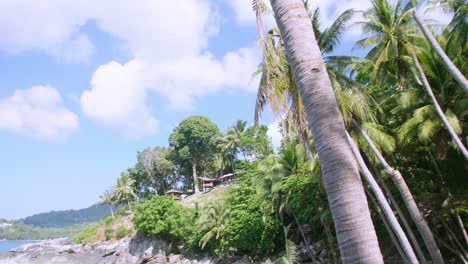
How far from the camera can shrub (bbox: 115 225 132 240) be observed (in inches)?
1858

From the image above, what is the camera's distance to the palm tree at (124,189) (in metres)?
57.9

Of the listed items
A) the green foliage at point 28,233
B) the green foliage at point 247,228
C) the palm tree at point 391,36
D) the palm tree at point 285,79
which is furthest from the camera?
the green foliage at point 28,233

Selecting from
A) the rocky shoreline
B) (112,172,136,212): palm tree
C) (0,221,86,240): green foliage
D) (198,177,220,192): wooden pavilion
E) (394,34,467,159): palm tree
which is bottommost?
the rocky shoreline

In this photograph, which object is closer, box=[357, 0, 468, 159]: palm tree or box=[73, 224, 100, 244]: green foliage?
box=[357, 0, 468, 159]: palm tree

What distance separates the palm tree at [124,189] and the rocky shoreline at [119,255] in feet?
33.5

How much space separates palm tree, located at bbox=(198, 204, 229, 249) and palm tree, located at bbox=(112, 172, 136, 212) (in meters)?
30.7

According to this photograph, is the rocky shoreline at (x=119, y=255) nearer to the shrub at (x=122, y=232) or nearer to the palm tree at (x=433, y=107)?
the shrub at (x=122, y=232)

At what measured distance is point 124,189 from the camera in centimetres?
5772

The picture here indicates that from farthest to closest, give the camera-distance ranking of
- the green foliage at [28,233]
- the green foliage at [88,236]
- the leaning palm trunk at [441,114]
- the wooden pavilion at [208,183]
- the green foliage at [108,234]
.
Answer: the green foliage at [28,233], the green foliage at [88,236], the wooden pavilion at [208,183], the green foliage at [108,234], the leaning palm trunk at [441,114]

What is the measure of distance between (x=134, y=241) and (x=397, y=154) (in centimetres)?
3037

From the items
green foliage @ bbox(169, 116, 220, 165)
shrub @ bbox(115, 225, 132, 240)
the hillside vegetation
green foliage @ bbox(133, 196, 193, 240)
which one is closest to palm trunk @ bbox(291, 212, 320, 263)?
green foliage @ bbox(133, 196, 193, 240)

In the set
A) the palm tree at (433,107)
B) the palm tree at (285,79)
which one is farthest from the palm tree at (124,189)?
the palm tree at (433,107)

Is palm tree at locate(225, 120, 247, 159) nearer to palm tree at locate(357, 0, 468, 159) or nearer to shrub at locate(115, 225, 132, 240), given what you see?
shrub at locate(115, 225, 132, 240)

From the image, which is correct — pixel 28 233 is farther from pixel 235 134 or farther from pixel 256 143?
pixel 256 143
